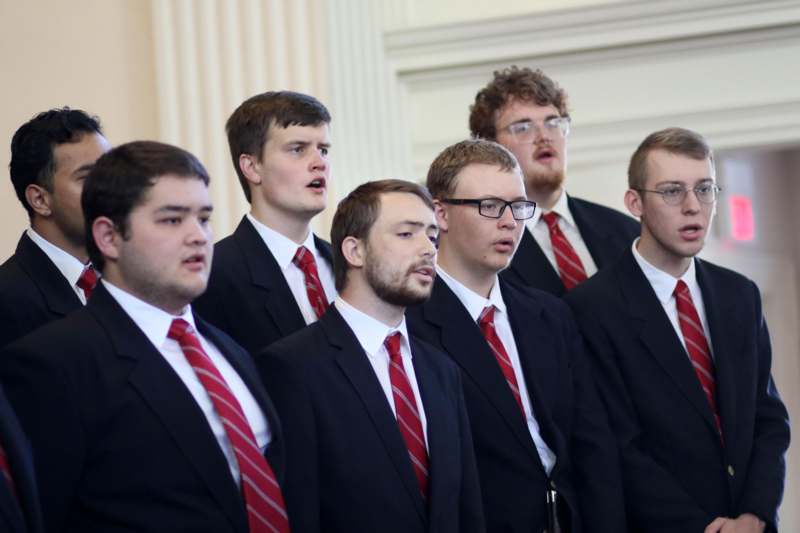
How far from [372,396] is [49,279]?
0.75 metres

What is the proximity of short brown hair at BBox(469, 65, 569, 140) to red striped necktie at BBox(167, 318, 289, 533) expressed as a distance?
1790 mm

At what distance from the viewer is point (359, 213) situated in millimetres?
3277

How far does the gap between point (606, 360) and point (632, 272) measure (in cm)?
26

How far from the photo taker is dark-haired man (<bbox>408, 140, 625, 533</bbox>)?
3.41 metres

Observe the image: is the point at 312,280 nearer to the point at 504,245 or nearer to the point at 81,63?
the point at 504,245

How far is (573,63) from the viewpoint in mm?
5664

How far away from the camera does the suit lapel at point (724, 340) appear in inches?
145

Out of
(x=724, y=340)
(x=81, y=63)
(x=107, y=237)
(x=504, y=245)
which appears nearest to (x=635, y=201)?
(x=724, y=340)

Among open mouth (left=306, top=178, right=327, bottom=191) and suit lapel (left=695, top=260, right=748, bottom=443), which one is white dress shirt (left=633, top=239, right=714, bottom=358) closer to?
suit lapel (left=695, top=260, right=748, bottom=443)

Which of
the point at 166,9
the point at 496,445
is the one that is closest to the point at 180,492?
the point at 496,445

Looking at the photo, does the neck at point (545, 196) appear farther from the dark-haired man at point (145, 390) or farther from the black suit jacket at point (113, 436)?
the black suit jacket at point (113, 436)

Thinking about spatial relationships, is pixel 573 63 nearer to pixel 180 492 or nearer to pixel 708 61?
pixel 708 61

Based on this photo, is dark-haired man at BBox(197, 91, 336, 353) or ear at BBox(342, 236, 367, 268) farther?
dark-haired man at BBox(197, 91, 336, 353)

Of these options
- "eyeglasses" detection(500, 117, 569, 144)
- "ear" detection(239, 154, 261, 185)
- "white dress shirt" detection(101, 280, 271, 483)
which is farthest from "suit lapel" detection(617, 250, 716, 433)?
"white dress shirt" detection(101, 280, 271, 483)
